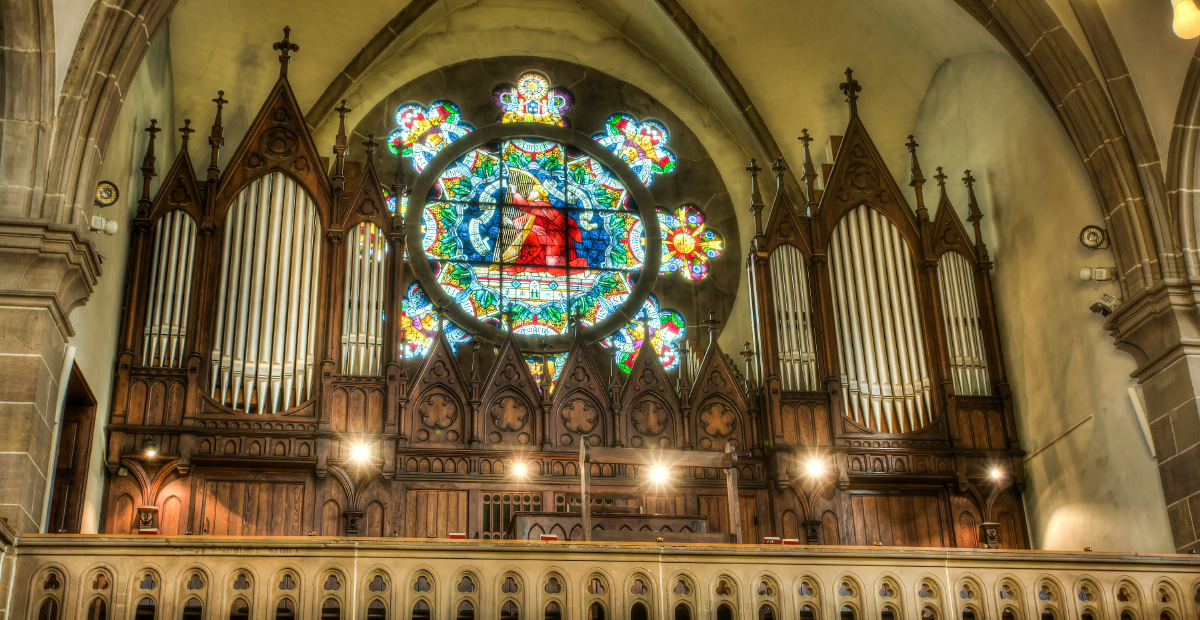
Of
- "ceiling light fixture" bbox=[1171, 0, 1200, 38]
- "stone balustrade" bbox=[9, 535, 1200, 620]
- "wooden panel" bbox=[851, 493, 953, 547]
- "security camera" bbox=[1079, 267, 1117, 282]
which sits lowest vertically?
"stone balustrade" bbox=[9, 535, 1200, 620]

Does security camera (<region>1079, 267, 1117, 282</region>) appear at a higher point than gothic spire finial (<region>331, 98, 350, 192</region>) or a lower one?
lower

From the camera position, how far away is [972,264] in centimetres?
1370

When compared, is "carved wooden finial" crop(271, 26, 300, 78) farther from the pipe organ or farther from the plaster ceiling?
the pipe organ

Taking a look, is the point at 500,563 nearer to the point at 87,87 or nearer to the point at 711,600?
the point at 711,600

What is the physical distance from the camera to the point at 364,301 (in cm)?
1285

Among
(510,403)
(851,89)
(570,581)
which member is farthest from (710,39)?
(570,581)

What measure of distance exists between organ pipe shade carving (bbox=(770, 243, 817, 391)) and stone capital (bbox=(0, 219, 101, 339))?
270 inches

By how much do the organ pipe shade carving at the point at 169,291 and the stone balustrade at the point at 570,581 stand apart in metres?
3.32

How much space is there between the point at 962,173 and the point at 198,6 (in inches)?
338

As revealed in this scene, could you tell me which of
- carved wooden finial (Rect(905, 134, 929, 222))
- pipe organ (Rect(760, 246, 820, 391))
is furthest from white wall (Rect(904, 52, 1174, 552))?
pipe organ (Rect(760, 246, 820, 391))

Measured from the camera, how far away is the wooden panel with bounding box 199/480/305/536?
38.0ft

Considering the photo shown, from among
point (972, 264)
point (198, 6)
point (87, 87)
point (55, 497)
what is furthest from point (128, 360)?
point (972, 264)

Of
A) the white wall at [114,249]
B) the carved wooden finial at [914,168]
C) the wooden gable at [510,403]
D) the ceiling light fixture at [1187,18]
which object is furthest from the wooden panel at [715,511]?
the ceiling light fixture at [1187,18]

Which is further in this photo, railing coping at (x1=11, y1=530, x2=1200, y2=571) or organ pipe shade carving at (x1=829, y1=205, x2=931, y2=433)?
organ pipe shade carving at (x1=829, y1=205, x2=931, y2=433)
